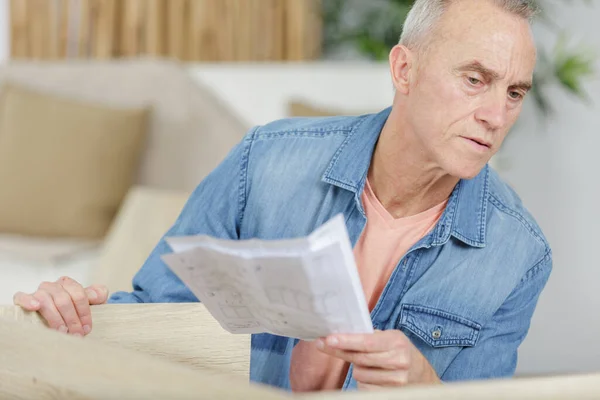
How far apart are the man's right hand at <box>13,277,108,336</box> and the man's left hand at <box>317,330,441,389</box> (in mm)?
288

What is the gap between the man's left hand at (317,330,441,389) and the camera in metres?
0.96

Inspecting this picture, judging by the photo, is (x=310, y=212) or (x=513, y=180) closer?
(x=310, y=212)

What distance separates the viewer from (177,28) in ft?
12.7

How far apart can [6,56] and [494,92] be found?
2.99m

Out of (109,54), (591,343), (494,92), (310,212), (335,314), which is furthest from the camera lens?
(109,54)

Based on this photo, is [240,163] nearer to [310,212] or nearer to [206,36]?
[310,212]

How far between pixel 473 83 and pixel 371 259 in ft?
0.97

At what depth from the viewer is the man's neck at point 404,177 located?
4.44ft

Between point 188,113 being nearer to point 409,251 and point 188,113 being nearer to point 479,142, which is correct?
point 409,251

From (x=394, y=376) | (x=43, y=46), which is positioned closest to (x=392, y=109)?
(x=394, y=376)

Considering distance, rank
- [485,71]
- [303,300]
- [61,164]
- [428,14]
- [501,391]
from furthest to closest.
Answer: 1. [61,164]
2. [428,14]
3. [485,71]
4. [303,300]
5. [501,391]

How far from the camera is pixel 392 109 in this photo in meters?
1.43

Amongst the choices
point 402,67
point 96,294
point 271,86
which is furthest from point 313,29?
point 96,294

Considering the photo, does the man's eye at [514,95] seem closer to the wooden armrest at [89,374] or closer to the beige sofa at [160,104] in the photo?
the wooden armrest at [89,374]
